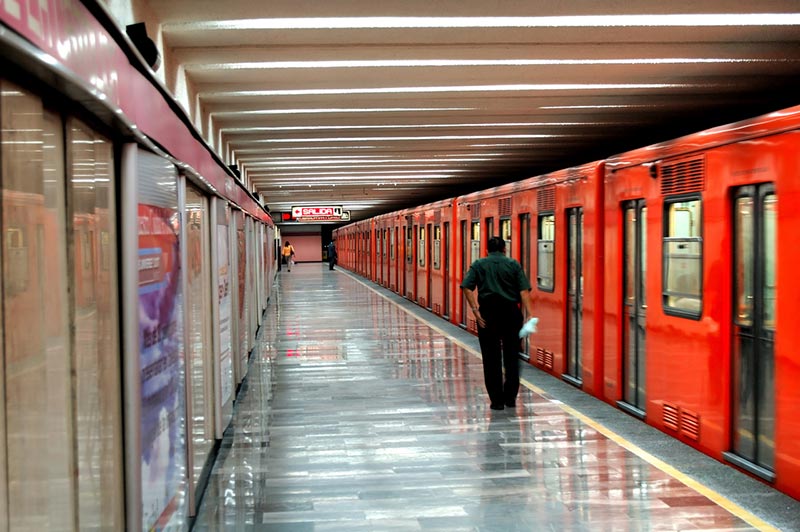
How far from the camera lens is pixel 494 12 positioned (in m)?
5.68

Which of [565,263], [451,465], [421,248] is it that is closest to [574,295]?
[565,263]

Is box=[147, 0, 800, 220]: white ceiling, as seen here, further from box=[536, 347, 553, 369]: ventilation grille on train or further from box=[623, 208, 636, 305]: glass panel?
box=[536, 347, 553, 369]: ventilation grille on train

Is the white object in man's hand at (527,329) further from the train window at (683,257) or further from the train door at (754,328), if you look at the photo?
the train door at (754,328)

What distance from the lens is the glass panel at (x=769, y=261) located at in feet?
16.9

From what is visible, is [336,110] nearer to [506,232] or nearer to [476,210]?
[506,232]

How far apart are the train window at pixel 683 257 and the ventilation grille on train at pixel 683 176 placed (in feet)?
0.31

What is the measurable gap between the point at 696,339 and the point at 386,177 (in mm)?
14224

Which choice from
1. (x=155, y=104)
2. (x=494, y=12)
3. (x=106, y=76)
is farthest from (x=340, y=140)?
(x=106, y=76)

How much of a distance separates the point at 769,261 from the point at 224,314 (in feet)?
14.3

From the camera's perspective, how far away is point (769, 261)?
17.1 ft

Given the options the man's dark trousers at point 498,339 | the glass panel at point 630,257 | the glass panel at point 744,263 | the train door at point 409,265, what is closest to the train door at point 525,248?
the man's dark trousers at point 498,339

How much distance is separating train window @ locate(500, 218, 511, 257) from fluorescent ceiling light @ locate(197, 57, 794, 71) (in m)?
4.51

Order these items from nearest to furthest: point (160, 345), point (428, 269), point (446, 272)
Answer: point (160, 345) < point (446, 272) < point (428, 269)

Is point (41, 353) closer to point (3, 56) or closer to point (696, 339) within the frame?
point (3, 56)
